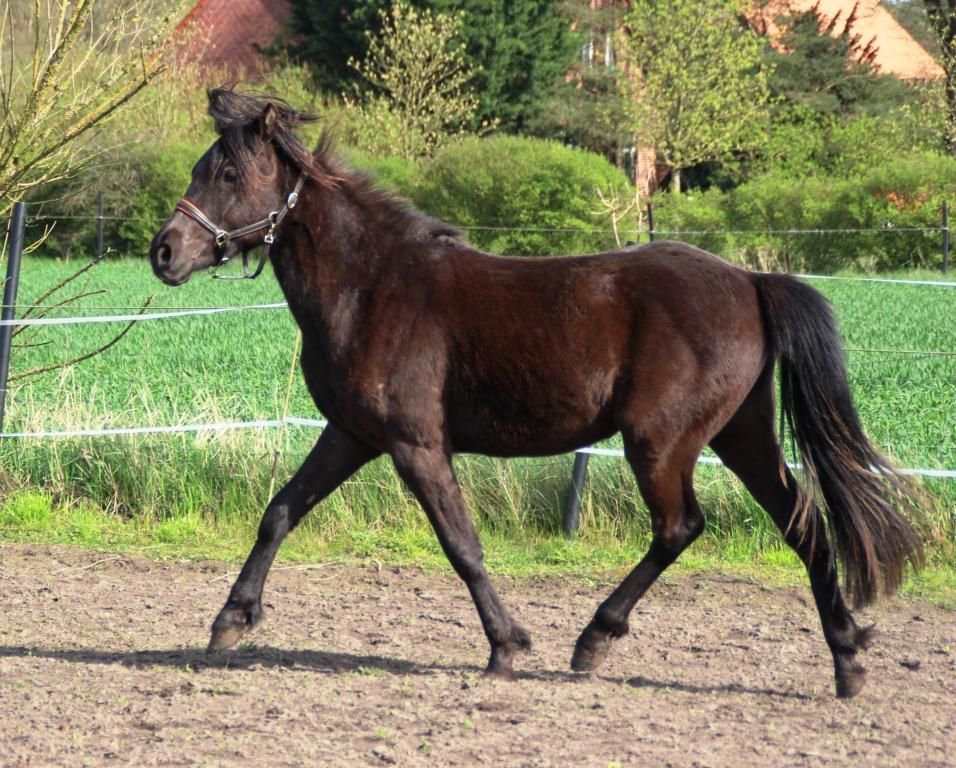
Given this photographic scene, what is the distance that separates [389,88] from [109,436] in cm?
2653

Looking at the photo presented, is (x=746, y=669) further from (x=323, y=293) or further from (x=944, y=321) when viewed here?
(x=944, y=321)

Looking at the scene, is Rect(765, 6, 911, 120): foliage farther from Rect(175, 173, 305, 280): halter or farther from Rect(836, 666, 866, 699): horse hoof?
Rect(836, 666, 866, 699): horse hoof

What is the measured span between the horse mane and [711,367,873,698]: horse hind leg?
1294mm

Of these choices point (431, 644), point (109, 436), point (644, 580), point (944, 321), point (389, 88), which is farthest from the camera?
point (389, 88)

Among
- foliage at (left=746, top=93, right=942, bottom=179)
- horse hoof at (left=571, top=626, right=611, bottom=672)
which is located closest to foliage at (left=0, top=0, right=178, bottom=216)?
horse hoof at (left=571, top=626, right=611, bottom=672)

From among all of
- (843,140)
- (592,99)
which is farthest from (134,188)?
(843,140)

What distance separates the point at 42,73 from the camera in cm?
564

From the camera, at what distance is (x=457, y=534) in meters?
4.81

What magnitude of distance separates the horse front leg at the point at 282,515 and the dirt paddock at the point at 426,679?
14 cm

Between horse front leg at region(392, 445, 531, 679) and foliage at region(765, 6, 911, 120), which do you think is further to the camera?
foliage at region(765, 6, 911, 120)

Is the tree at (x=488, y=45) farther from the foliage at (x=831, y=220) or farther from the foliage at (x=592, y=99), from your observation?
the foliage at (x=831, y=220)

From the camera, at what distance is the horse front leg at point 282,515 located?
16.8 ft

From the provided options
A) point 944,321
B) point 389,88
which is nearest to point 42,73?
point 944,321

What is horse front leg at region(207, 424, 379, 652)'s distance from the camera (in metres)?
5.12
